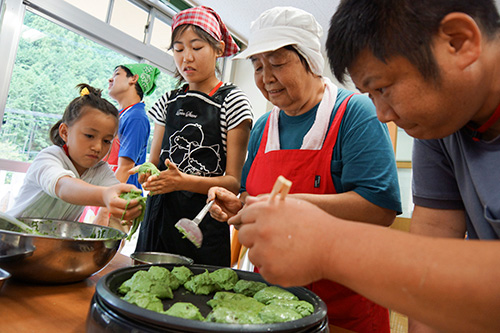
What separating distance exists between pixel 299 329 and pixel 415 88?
50 cm

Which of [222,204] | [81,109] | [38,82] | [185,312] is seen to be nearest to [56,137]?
[81,109]

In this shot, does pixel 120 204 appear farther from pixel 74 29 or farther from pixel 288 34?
pixel 74 29

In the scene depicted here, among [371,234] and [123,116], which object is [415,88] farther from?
[123,116]

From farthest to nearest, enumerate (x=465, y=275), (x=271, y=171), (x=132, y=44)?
(x=132, y=44) < (x=271, y=171) < (x=465, y=275)

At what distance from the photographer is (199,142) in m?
1.58

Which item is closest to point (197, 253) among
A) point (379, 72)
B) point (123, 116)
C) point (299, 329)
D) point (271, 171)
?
point (271, 171)

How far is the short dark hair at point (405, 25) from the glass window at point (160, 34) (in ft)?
12.8

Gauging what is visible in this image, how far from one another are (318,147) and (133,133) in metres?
1.71

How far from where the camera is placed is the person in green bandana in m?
2.52

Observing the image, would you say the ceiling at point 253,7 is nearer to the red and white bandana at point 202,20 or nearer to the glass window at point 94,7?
the glass window at point 94,7

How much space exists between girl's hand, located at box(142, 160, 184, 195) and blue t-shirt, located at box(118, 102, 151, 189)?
1.26 m

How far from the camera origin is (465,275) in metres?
0.44

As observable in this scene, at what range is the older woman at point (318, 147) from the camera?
112 cm

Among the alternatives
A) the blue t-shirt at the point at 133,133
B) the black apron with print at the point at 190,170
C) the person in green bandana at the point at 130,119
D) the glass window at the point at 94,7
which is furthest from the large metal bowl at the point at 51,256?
the glass window at the point at 94,7
